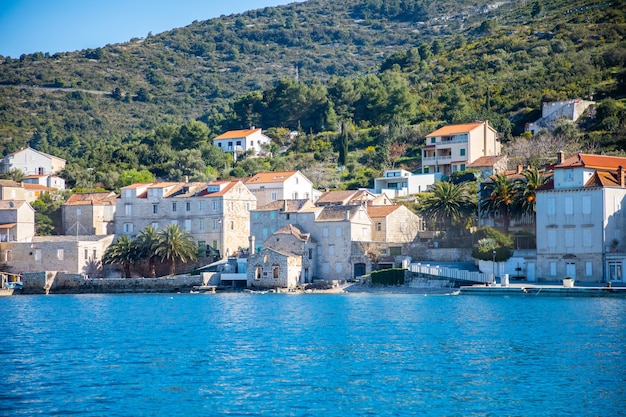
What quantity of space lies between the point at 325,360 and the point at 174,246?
40.3m

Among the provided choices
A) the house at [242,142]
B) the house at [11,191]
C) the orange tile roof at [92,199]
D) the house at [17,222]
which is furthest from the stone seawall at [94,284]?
the house at [242,142]

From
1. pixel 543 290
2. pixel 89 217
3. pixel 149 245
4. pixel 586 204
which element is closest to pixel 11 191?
pixel 89 217

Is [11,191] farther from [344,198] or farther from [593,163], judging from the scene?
[593,163]

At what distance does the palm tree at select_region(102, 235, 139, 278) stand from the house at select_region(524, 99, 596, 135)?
1571 inches

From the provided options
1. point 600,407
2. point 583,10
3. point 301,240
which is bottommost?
point 600,407

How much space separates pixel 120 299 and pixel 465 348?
114 feet

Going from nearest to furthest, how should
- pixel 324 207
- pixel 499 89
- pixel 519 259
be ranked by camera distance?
pixel 519 259 → pixel 324 207 → pixel 499 89

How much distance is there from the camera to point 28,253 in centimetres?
7594

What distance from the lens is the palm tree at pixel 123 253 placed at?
74.2 metres

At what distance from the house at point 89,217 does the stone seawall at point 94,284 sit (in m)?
8.09

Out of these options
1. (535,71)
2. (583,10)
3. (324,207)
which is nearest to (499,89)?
(535,71)

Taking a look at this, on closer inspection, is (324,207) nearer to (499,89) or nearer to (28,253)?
(28,253)

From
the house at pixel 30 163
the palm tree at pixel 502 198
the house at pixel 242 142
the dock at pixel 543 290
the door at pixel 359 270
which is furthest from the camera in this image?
the house at pixel 242 142

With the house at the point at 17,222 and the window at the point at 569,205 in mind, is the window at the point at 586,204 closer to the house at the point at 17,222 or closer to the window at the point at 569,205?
the window at the point at 569,205
